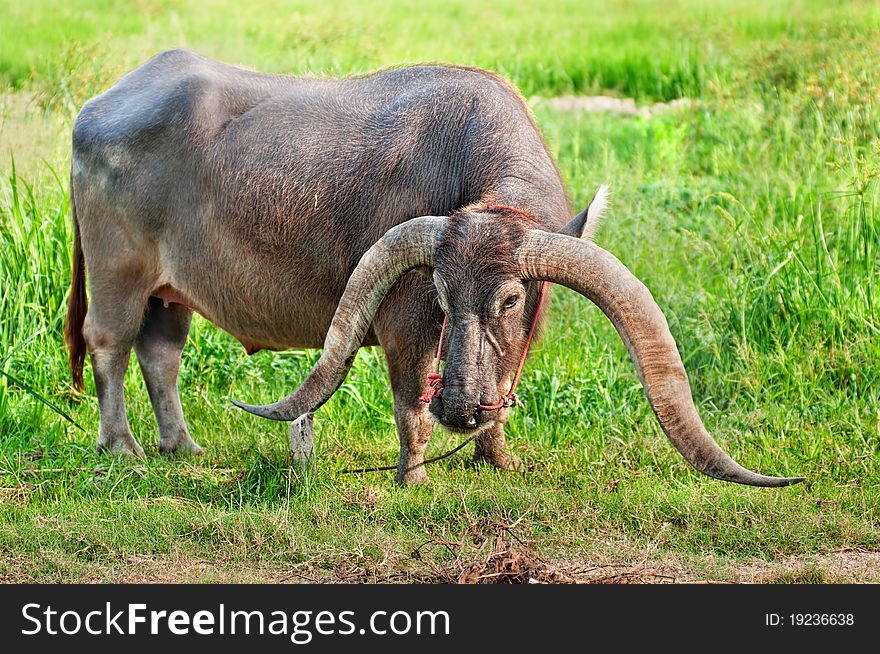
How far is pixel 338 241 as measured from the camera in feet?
17.6

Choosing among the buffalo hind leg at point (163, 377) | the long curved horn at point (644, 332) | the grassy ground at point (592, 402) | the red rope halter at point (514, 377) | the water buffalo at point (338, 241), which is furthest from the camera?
the buffalo hind leg at point (163, 377)

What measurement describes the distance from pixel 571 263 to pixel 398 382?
1224mm

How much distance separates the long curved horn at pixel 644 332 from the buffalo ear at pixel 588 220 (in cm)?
19

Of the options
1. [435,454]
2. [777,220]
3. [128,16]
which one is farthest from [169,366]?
[128,16]

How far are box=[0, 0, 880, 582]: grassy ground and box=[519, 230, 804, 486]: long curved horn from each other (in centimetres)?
67

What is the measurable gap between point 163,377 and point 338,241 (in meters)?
1.50

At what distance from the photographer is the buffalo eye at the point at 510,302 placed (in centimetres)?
445

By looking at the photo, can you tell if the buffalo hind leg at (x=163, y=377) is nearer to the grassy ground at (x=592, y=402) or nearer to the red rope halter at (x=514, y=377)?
the grassy ground at (x=592, y=402)

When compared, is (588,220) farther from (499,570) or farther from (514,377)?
(499,570)

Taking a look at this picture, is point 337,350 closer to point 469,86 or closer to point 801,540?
point 469,86

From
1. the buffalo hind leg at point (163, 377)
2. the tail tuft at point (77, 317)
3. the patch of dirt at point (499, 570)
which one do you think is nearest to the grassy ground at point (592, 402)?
the patch of dirt at point (499, 570)

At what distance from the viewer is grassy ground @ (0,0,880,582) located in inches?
195

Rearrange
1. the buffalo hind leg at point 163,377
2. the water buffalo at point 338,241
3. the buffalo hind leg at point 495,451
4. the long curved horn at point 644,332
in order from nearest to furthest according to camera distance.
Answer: the long curved horn at point 644,332 < the water buffalo at point 338,241 < the buffalo hind leg at point 495,451 < the buffalo hind leg at point 163,377

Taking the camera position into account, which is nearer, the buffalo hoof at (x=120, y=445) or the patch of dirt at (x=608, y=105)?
the buffalo hoof at (x=120, y=445)
